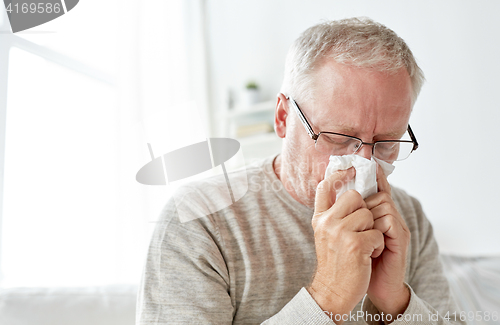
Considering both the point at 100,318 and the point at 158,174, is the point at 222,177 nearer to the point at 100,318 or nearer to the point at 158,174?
the point at 158,174

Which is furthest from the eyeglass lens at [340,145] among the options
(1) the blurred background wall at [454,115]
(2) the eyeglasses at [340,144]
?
(1) the blurred background wall at [454,115]

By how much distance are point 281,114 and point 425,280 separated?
0.68 metres

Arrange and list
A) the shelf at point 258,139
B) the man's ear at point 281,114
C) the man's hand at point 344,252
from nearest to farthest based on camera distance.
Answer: the man's hand at point 344,252
the man's ear at point 281,114
the shelf at point 258,139

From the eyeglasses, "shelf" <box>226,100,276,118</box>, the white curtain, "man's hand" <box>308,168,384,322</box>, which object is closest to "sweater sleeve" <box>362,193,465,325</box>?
"man's hand" <box>308,168,384,322</box>

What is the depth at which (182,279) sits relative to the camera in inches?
35.1

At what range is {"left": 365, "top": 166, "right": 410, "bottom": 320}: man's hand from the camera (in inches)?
35.4

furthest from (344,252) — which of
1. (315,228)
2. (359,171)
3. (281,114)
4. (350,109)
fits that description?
(281,114)

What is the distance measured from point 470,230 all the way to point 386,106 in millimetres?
1259

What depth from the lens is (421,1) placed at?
1.98m

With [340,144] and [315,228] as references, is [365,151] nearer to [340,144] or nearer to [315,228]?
[340,144]

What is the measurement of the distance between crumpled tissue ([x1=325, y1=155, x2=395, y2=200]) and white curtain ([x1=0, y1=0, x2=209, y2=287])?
38 centimetres

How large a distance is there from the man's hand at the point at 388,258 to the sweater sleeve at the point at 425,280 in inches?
1.9

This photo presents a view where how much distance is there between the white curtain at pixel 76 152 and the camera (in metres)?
0.94

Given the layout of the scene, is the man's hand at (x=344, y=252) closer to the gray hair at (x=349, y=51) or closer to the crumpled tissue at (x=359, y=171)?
the crumpled tissue at (x=359, y=171)
